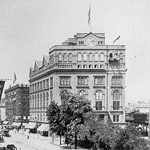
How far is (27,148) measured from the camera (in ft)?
198

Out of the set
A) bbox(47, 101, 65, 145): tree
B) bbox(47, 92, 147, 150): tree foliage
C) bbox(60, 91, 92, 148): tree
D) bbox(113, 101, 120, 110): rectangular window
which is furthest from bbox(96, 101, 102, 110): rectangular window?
bbox(60, 91, 92, 148): tree

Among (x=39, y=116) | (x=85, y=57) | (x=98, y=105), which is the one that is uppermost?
(x=85, y=57)

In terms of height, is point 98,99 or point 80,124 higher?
point 98,99

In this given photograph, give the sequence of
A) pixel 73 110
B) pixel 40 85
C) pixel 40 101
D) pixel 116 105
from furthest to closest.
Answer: pixel 40 85 → pixel 40 101 → pixel 116 105 → pixel 73 110

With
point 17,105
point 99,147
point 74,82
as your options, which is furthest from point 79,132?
point 17,105

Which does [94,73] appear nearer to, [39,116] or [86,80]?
[86,80]

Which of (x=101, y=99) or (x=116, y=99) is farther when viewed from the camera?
(x=116, y=99)

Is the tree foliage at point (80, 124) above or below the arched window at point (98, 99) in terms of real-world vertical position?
below

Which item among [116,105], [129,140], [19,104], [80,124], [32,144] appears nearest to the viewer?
[129,140]

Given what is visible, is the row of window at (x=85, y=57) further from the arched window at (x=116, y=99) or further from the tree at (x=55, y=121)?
the tree at (x=55, y=121)

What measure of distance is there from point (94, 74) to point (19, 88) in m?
65.8

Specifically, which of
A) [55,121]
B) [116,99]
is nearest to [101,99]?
[116,99]

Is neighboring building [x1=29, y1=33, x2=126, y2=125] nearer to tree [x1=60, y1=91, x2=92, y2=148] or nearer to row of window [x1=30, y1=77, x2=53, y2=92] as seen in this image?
row of window [x1=30, y1=77, x2=53, y2=92]

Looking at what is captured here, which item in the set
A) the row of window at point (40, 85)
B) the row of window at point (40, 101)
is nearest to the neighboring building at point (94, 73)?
the row of window at point (40, 85)
